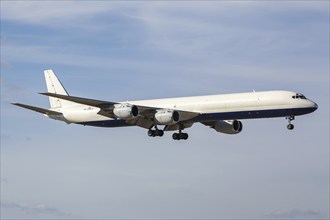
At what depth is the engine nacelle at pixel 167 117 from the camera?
95812mm

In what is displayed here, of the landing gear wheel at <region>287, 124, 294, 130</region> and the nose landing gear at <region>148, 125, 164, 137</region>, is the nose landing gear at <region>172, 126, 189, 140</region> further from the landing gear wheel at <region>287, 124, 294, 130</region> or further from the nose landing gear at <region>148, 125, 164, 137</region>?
the landing gear wheel at <region>287, 124, 294, 130</region>

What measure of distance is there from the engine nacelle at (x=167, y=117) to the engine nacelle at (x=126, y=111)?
258 centimetres

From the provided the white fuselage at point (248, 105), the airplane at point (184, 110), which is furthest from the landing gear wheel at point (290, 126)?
the white fuselage at point (248, 105)

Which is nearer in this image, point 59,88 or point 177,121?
point 177,121

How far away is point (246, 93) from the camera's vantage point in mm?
93812

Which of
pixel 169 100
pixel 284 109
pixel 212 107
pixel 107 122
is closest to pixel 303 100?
pixel 284 109

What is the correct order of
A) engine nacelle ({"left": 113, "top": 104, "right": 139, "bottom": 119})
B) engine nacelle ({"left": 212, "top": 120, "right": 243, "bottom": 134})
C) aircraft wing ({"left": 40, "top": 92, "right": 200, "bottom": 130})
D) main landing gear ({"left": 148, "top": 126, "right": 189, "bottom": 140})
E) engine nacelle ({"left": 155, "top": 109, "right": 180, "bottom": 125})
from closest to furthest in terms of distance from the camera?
engine nacelle ({"left": 155, "top": 109, "right": 180, "bottom": 125}) < engine nacelle ({"left": 113, "top": 104, "right": 139, "bottom": 119}) < aircraft wing ({"left": 40, "top": 92, "right": 200, "bottom": 130}) < main landing gear ({"left": 148, "top": 126, "right": 189, "bottom": 140}) < engine nacelle ({"left": 212, "top": 120, "right": 243, "bottom": 134})

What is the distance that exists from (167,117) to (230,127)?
13189 mm

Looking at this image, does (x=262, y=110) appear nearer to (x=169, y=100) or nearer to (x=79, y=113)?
(x=169, y=100)

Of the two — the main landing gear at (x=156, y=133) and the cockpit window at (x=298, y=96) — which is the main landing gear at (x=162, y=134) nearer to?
the main landing gear at (x=156, y=133)

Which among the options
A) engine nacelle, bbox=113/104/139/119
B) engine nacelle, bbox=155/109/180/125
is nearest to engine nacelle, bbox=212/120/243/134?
engine nacelle, bbox=155/109/180/125

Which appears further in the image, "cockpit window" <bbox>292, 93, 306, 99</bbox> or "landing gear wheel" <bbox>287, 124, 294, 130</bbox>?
"cockpit window" <bbox>292, 93, 306, 99</bbox>

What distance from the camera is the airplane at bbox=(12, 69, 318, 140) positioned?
91.1m

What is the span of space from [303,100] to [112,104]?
73.6 ft
